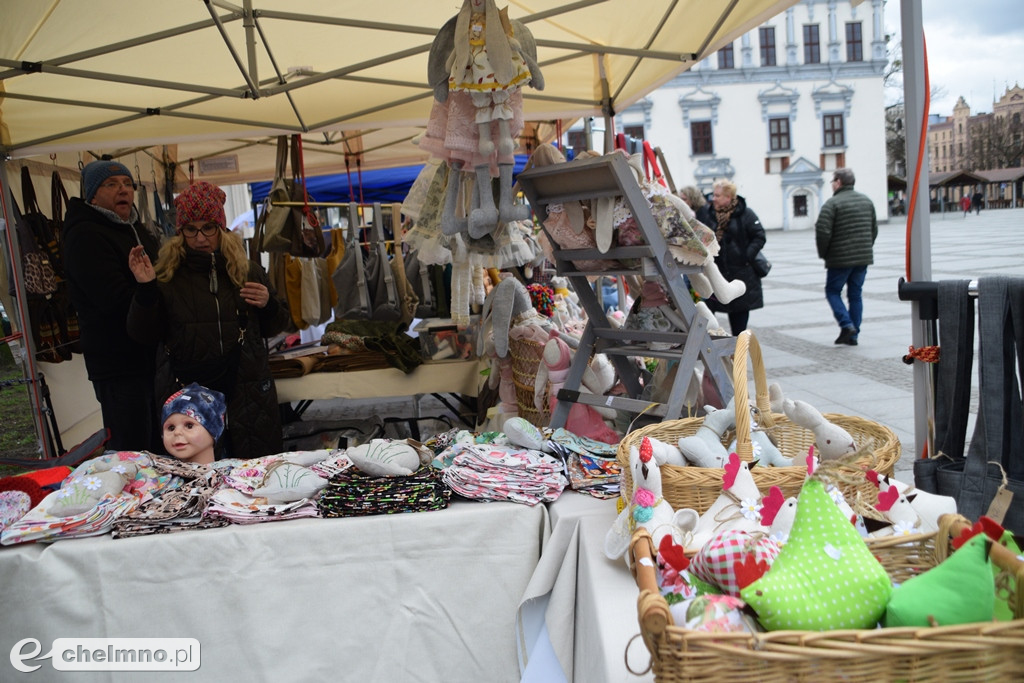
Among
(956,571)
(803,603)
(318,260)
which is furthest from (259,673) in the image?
(318,260)

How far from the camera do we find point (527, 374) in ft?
12.0

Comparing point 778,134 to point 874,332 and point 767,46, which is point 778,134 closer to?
point 767,46

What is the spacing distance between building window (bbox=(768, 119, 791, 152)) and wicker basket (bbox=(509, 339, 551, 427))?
35.5 metres

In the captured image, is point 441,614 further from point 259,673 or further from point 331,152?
point 331,152

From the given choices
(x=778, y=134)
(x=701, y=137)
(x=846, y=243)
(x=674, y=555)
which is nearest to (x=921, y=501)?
(x=674, y=555)

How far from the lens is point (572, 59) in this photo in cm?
443

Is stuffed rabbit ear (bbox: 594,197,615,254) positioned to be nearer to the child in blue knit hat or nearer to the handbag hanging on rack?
the child in blue knit hat

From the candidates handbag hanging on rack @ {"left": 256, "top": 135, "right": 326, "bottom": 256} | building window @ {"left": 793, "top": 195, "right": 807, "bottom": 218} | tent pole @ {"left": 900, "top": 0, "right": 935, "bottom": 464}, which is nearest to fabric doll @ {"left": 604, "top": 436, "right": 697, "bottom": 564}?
tent pole @ {"left": 900, "top": 0, "right": 935, "bottom": 464}

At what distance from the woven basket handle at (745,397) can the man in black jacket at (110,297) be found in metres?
2.74

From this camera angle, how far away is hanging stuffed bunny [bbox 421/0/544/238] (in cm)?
244

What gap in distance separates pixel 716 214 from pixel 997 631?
6206mm

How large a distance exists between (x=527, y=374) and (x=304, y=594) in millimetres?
1740

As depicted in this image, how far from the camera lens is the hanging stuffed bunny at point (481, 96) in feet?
8.00

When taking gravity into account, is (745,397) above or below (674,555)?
above
